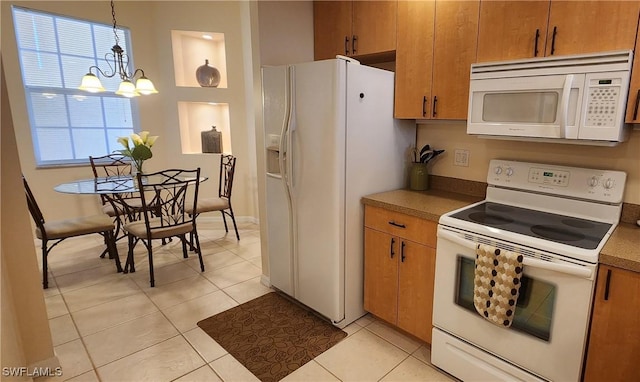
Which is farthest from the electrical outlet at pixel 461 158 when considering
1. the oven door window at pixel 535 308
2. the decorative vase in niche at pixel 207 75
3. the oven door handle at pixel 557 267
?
the decorative vase in niche at pixel 207 75

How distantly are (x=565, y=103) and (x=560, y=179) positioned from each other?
50cm

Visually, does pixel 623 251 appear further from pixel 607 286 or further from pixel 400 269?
pixel 400 269

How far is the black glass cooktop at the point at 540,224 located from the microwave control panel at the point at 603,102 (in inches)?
19.9

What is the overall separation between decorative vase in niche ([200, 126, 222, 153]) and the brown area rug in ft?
8.64

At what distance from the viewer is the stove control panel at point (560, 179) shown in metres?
1.74

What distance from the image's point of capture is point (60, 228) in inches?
121

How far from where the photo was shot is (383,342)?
7.32 feet

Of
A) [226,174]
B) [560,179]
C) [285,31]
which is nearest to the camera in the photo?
[560,179]

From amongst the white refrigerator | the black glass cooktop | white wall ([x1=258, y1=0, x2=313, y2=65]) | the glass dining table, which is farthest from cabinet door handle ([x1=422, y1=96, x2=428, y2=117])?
the glass dining table

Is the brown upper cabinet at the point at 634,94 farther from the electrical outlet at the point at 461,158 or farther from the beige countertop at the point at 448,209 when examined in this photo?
the electrical outlet at the point at 461,158

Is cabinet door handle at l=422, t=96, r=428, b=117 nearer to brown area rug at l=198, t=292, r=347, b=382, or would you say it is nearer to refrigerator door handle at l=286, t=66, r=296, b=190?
refrigerator door handle at l=286, t=66, r=296, b=190

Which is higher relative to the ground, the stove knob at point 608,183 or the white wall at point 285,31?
the white wall at point 285,31

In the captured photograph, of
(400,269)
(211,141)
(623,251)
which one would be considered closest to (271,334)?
(400,269)

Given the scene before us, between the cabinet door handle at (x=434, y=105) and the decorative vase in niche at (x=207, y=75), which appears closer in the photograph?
the cabinet door handle at (x=434, y=105)
